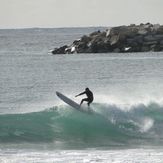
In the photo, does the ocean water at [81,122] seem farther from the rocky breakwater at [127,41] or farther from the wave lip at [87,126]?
the rocky breakwater at [127,41]

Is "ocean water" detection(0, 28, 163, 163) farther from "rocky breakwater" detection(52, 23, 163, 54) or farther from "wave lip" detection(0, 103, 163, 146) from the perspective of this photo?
"rocky breakwater" detection(52, 23, 163, 54)

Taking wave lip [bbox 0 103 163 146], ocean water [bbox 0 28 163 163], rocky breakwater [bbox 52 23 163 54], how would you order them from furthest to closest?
rocky breakwater [bbox 52 23 163 54]
wave lip [bbox 0 103 163 146]
ocean water [bbox 0 28 163 163]

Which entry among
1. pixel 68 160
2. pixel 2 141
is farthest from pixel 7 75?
pixel 68 160

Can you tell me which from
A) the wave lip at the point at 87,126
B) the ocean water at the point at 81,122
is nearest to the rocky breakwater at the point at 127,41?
the ocean water at the point at 81,122

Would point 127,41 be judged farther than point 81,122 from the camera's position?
Yes

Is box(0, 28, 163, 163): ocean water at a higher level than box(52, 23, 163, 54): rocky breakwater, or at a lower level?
lower

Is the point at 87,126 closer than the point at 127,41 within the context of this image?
Yes

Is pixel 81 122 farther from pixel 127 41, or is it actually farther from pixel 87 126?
pixel 127 41

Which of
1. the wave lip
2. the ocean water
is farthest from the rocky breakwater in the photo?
the wave lip

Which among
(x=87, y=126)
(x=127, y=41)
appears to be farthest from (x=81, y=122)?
(x=127, y=41)

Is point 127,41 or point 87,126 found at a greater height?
point 127,41

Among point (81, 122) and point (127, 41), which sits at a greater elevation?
point (127, 41)

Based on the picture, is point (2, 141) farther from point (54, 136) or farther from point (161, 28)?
point (161, 28)

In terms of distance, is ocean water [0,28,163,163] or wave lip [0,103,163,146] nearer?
ocean water [0,28,163,163]
